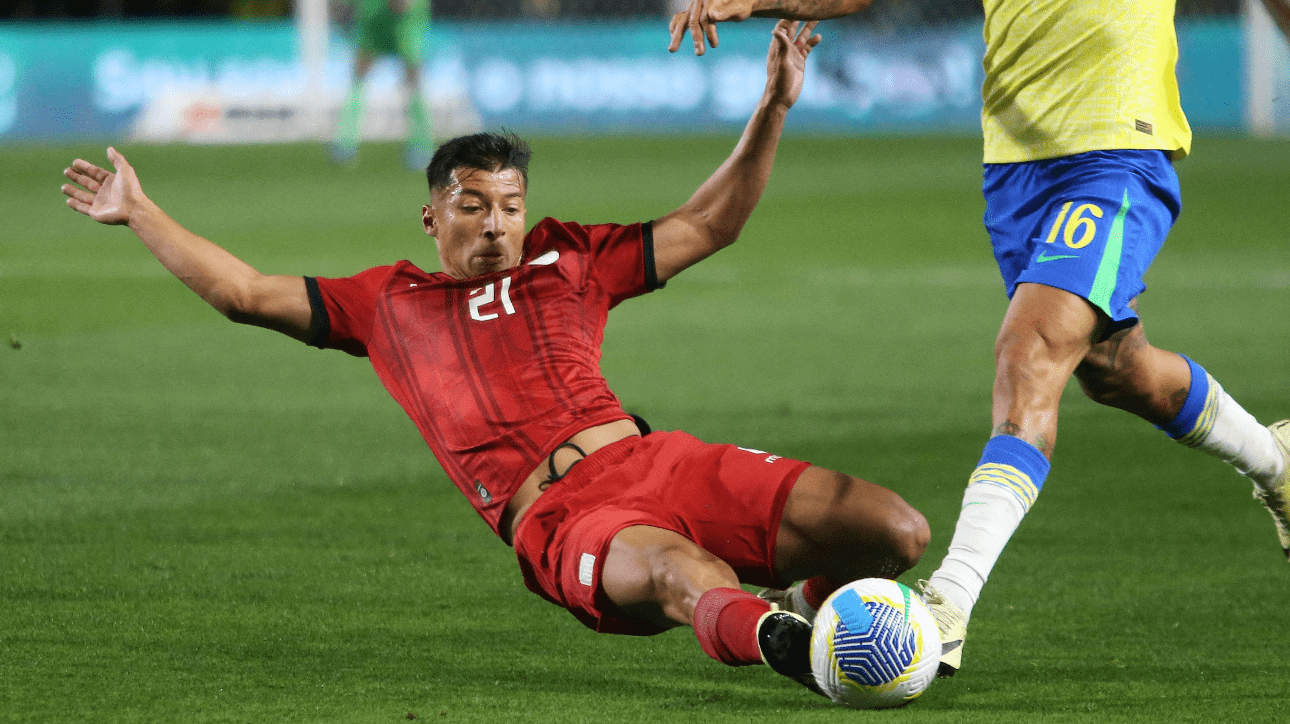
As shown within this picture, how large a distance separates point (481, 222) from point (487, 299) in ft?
0.68

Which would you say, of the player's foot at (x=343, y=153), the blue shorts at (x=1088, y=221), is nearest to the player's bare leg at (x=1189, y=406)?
the blue shorts at (x=1088, y=221)

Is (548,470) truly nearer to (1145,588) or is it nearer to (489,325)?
(489,325)

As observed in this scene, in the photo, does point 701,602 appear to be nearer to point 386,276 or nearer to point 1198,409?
point 386,276

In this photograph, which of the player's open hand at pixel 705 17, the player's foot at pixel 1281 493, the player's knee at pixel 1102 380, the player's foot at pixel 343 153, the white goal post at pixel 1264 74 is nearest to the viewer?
the player's open hand at pixel 705 17

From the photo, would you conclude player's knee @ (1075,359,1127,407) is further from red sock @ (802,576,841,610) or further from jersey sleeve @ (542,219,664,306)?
jersey sleeve @ (542,219,664,306)

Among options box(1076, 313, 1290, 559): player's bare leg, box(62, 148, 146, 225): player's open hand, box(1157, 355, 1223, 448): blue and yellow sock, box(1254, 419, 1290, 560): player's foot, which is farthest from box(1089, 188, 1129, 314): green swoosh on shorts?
box(62, 148, 146, 225): player's open hand

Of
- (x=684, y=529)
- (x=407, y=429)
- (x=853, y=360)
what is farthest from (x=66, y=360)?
(x=684, y=529)

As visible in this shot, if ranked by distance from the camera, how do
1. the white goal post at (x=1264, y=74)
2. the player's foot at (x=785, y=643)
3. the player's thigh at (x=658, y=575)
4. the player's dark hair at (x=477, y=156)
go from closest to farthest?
the player's foot at (x=785, y=643), the player's thigh at (x=658, y=575), the player's dark hair at (x=477, y=156), the white goal post at (x=1264, y=74)

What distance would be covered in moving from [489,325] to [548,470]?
40cm

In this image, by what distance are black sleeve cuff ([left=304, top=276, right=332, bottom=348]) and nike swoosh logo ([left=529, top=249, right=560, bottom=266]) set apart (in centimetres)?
49

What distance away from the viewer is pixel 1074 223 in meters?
4.07

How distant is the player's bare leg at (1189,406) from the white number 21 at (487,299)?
1.48m

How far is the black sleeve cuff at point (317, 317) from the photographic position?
3.95m

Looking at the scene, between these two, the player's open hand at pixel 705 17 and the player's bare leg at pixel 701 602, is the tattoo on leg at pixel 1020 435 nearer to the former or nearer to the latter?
the player's bare leg at pixel 701 602
